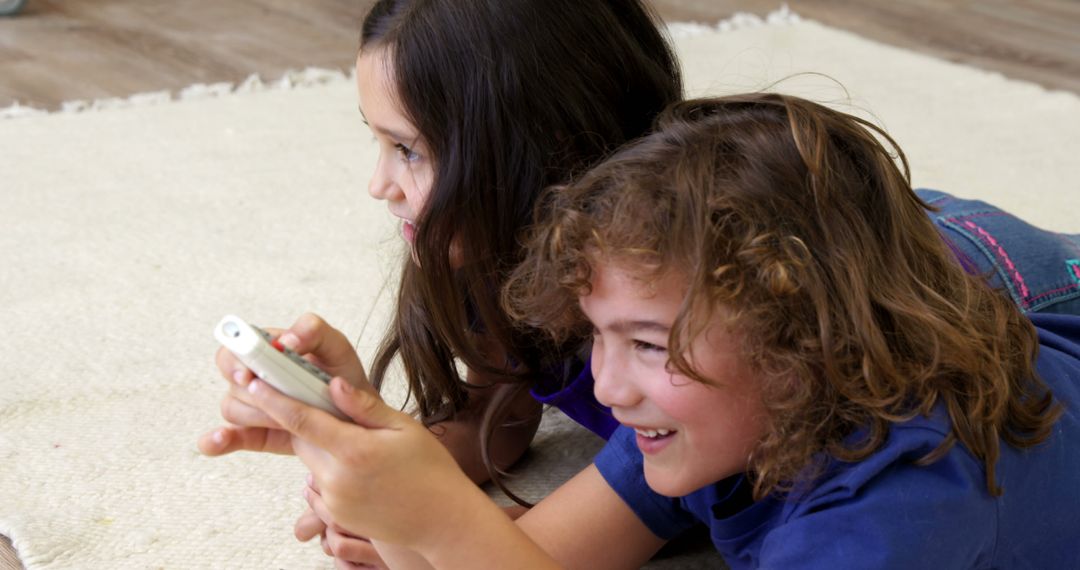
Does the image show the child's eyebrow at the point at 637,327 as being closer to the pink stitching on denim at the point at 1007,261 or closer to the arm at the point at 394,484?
the arm at the point at 394,484

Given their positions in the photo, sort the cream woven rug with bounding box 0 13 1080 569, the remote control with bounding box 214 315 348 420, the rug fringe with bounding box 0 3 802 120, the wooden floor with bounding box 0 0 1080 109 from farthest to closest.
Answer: the wooden floor with bounding box 0 0 1080 109 < the rug fringe with bounding box 0 3 802 120 < the cream woven rug with bounding box 0 13 1080 569 < the remote control with bounding box 214 315 348 420

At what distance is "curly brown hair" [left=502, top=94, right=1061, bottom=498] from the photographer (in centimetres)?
62

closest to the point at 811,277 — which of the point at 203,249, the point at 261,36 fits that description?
the point at 203,249

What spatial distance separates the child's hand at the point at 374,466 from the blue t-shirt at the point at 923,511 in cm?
18

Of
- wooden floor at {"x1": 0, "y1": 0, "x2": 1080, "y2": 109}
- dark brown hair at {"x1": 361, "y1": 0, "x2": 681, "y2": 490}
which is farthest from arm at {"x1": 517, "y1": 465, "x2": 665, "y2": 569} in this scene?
wooden floor at {"x1": 0, "y1": 0, "x2": 1080, "y2": 109}

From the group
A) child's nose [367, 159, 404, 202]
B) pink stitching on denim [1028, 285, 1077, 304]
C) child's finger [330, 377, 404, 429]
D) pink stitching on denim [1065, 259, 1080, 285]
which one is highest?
child's finger [330, 377, 404, 429]

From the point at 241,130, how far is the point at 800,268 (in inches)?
47.4

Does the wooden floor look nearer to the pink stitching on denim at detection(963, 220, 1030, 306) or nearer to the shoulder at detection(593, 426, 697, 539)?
the pink stitching on denim at detection(963, 220, 1030, 306)

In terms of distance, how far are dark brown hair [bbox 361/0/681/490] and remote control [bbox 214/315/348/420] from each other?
29cm

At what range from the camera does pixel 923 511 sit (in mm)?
606

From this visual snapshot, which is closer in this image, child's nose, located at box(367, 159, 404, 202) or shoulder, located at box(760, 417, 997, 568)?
shoulder, located at box(760, 417, 997, 568)

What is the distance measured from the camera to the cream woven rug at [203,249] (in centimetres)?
91

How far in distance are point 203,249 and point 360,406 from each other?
0.81m

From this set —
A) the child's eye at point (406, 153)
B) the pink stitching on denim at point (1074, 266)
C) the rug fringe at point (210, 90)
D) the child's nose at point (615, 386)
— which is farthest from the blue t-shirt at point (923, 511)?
the rug fringe at point (210, 90)
